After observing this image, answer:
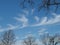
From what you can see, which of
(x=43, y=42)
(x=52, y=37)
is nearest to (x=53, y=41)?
(x=52, y=37)

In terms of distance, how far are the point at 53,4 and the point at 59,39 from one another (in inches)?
1806

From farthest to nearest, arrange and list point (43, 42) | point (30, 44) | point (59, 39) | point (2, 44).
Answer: point (30, 44), point (43, 42), point (2, 44), point (59, 39)

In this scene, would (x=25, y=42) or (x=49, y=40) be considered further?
A: (x=25, y=42)

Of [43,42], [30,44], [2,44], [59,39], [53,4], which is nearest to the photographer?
[53,4]

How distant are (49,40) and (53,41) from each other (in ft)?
9.39

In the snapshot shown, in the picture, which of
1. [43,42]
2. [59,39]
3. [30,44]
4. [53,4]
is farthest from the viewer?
[30,44]

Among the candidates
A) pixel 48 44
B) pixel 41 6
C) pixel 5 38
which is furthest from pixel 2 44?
pixel 41 6

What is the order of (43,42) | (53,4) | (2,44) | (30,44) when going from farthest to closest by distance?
1. (30,44)
2. (43,42)
3. (2,44)
4. (53,4)

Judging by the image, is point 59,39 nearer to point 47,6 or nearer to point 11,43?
point 11,43

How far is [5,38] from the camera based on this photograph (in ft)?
182

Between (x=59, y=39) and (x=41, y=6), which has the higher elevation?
(x=59, y=39)

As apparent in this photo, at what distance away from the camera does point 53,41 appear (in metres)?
55.7

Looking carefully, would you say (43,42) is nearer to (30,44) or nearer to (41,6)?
(30,44)

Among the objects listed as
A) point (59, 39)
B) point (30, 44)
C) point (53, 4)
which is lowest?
point (53, 4)
